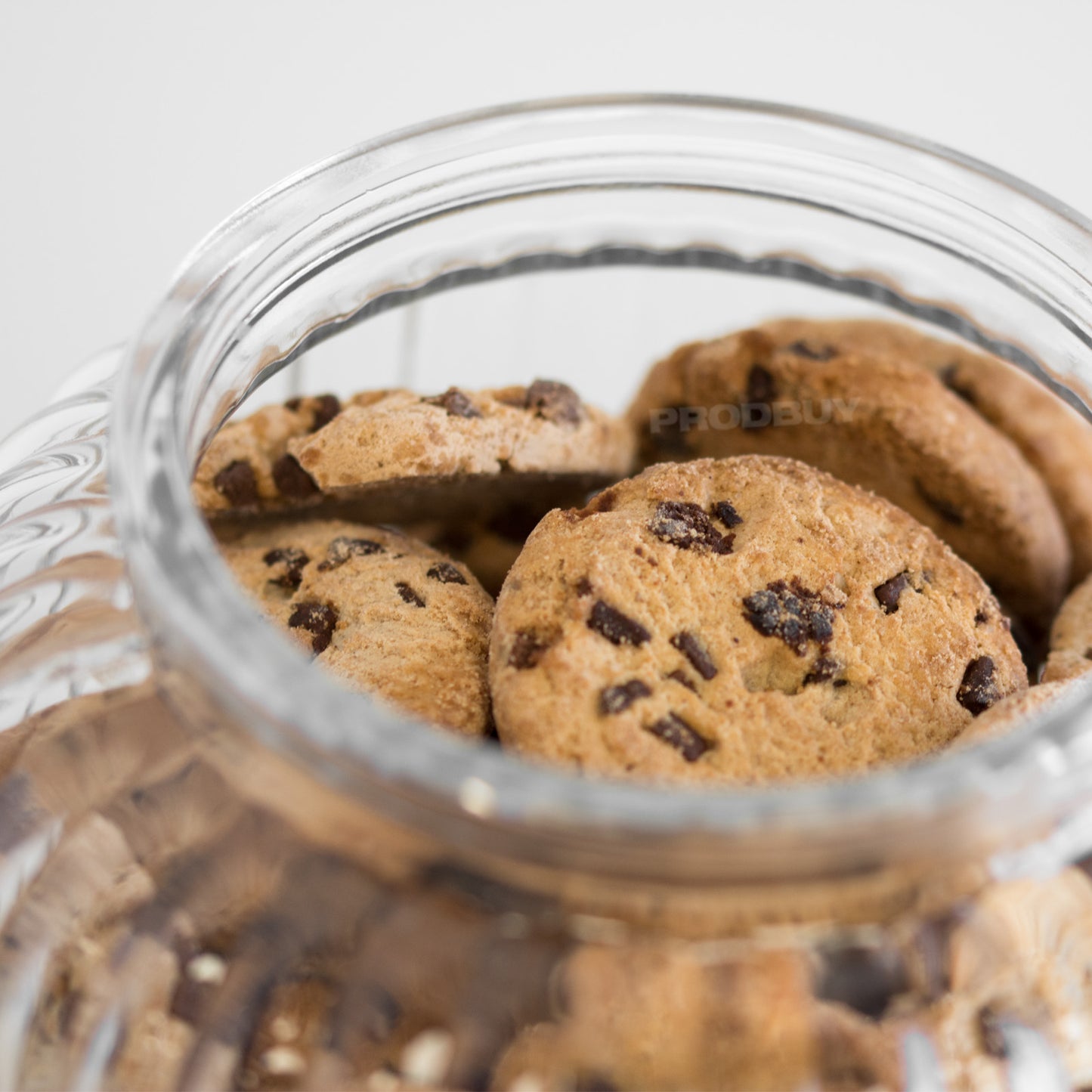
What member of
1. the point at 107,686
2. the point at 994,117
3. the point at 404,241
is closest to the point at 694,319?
the point at 404,241

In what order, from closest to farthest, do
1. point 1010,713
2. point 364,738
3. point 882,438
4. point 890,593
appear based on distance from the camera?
point 364,738 → point 1010,713 → point 890,593 → point 882,438

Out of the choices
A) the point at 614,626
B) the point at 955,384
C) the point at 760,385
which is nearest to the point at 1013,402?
the point at 955,384

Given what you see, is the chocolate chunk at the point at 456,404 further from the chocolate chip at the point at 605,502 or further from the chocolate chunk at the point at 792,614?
the chocolate chunk at the point at 792,614

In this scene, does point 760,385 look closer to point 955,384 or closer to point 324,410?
point 955,384

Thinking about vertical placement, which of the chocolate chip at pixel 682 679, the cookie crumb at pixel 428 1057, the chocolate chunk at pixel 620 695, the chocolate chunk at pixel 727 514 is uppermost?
the chocolate chunk at pixel 727 514

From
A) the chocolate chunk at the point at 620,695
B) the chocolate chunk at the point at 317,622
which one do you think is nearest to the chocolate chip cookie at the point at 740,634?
the chocolate chunk at the point at 620,695

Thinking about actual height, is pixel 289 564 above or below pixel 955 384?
below
